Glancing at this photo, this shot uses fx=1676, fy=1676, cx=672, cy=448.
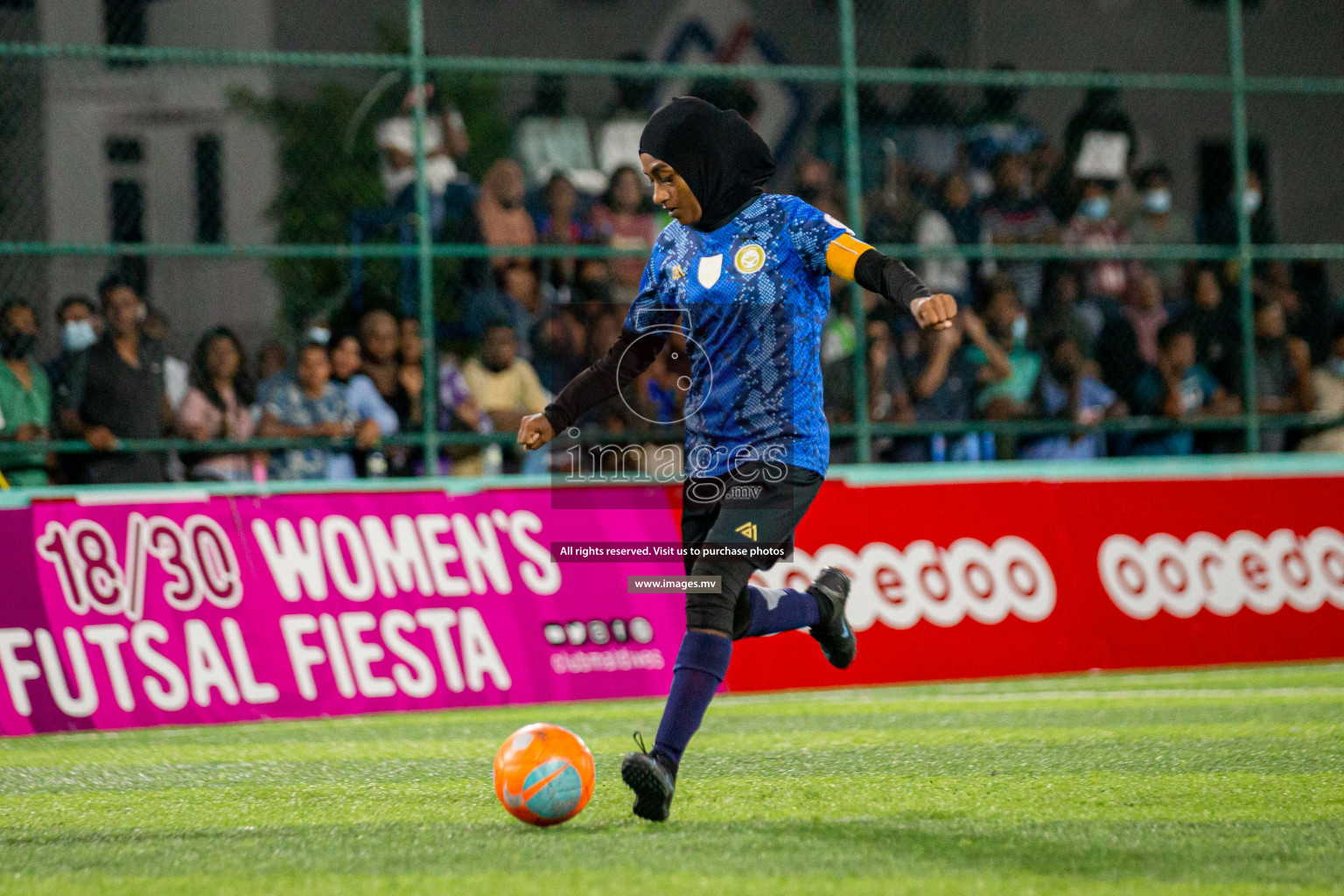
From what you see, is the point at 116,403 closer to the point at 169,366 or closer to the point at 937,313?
the point at 169,366

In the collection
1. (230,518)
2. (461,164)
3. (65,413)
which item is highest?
(461,164)

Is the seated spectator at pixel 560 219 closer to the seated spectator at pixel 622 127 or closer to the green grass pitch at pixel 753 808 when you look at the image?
the seated spectator at pixel 622 127

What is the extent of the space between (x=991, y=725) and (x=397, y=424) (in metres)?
4.58

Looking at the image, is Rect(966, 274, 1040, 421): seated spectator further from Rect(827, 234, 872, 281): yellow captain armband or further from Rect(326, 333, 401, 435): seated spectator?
Rect(827, 234, 872, 281): yellow captain armband

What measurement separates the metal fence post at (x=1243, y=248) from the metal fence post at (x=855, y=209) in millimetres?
2939

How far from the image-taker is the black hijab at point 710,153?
→ 18.1ft

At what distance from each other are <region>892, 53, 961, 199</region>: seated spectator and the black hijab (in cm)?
787

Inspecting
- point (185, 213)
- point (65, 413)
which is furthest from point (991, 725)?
point (185, 213)

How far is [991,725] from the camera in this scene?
787cm

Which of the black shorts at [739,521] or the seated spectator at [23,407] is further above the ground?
the seated spectator at [23,407]

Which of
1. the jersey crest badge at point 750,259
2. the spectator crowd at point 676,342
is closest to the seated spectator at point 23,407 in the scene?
the spectator crowd at point 676,342

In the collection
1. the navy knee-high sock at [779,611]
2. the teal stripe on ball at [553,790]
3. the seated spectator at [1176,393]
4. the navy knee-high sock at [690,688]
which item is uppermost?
the seated spectator at [1176,393]

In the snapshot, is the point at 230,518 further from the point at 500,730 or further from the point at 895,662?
the point at 895,662

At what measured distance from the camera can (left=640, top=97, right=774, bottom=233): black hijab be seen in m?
5.52
